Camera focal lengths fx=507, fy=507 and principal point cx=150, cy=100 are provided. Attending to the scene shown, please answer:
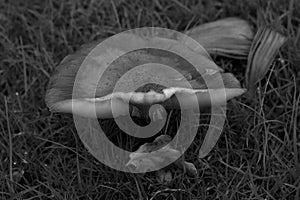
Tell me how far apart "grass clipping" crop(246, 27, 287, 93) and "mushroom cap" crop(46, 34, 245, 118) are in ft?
1.10

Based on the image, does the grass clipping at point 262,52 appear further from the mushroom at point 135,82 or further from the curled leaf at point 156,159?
the curled leaf at point 156,159

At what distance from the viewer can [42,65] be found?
246 cm

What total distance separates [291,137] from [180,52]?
1.91ft

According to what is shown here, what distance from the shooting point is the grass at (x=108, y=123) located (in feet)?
6.33

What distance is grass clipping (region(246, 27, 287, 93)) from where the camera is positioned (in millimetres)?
2340

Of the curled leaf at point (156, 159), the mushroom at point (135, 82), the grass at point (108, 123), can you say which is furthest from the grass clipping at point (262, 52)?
the curled leaf at point (156, 159)

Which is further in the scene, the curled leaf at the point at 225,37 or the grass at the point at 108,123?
the curled leaf at the point at 225,37

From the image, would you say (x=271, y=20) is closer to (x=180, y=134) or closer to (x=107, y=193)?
(x=180, y=134)

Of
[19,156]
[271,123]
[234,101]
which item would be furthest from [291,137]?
[19,156]

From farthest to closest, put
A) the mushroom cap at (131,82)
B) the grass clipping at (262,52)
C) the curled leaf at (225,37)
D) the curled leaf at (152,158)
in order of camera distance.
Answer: the curled leaf at (225,37) → the grass clipping at (262,52) → the curled leaf at (152,158) → the mushroom cap at (131,82)

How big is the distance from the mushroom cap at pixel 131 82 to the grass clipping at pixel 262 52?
335 millimetres

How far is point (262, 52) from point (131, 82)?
830 millimetres

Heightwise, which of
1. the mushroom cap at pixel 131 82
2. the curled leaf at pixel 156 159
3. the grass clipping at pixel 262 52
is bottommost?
the curled leaf at pixel 156 159

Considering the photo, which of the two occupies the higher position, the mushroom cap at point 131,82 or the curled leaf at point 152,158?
the mushroom cap at point 131,82
